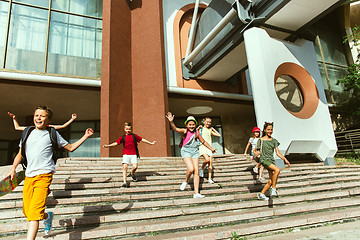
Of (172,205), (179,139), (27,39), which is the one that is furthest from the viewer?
(179,139)

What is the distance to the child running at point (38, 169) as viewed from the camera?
257 centimetres

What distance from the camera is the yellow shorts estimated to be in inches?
100

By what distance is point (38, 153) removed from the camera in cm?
278

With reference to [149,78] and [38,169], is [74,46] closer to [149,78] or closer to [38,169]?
[149,78]

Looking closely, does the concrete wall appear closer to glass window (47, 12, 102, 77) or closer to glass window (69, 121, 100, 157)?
glass window (69, 121, 100, 157)

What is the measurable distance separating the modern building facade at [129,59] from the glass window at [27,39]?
0.04m

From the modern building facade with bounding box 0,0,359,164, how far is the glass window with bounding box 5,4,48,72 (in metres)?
0.04

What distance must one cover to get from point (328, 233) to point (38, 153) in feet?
13.5

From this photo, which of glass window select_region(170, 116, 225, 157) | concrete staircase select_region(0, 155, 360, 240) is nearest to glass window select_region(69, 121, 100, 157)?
glass window select_region(170, 116, 225, 157)

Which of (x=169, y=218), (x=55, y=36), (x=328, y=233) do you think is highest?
(x=55, y=36)

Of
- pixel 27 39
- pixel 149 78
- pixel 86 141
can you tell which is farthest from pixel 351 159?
pixel 27 39

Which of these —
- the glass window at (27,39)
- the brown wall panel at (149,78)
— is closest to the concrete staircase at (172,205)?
the brown wall panel at (149,78)

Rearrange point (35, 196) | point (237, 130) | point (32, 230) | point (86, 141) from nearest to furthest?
point (32, 230) < point (35, 196) < point (86, 141) < point (237, 130)

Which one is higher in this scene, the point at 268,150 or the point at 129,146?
the point at 129,146
